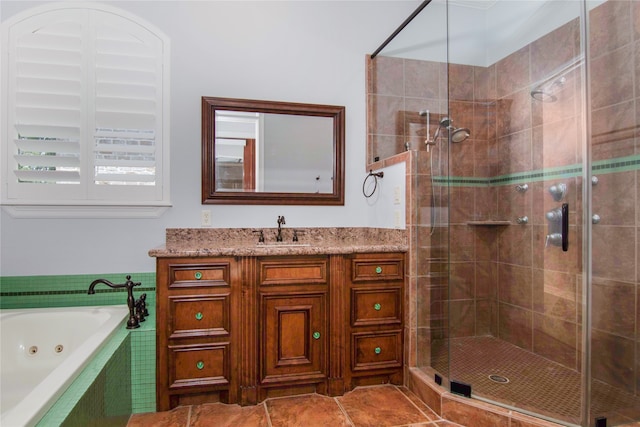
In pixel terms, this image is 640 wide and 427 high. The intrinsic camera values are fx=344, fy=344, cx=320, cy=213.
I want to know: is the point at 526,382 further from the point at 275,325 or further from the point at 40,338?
the point at 40,338

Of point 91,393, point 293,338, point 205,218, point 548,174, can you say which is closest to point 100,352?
point 91,393

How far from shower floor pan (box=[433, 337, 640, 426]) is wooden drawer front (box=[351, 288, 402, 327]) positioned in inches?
12.6

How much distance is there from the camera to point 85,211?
2.32 meters

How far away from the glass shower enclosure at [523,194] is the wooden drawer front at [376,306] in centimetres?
14

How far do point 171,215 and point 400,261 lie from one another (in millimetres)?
1610

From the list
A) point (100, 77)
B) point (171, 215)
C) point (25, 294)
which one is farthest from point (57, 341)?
point (100, 77)

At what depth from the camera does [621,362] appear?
1.81m

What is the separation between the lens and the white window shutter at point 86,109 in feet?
7.28

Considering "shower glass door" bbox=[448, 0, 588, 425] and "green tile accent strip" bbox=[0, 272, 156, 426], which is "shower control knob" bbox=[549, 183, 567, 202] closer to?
"shower glass door" bbox=[448, 0, 588, 425]

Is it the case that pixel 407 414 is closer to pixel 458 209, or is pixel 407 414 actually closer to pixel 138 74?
pixel 458 209

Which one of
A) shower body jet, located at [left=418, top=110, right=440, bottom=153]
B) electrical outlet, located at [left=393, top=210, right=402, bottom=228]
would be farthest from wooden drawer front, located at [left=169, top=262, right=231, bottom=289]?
shower body jet, located at [left=418, top=110, right=440, bottom=153]

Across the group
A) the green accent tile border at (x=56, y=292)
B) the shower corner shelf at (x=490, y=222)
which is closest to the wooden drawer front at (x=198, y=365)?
the green accent tile border at (x=56, y=292)

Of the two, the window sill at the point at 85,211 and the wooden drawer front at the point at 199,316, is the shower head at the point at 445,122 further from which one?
the window sill at the point at 85,211

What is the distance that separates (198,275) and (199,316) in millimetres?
232
